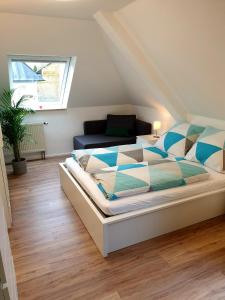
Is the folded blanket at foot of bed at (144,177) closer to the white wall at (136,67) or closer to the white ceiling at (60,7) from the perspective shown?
the white wall at (136,67)

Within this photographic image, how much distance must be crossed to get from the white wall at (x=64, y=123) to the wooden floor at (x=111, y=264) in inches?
86.3

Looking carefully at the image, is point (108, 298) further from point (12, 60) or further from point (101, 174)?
point (12, 60)

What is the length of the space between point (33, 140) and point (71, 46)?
1.85 metres

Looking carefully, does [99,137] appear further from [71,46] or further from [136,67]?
[71,46]

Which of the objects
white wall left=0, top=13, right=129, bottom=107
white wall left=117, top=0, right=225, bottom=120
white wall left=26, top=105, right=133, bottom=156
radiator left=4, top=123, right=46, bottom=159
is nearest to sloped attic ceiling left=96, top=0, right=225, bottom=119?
white wall left=117, top=0, right=225, bottom=120

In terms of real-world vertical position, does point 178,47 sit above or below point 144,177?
above

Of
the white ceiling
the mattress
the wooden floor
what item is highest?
the white ceiling

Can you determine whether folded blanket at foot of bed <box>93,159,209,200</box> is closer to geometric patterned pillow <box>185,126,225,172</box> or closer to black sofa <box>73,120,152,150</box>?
geometric patterned pillow <box>185,126,225,172</box>

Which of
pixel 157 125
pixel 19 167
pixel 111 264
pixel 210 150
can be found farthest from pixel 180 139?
pixel 19 167

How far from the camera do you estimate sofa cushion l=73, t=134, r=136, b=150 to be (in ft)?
13.1

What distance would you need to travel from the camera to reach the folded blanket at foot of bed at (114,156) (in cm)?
263

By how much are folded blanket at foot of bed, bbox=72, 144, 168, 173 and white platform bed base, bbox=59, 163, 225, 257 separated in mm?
283

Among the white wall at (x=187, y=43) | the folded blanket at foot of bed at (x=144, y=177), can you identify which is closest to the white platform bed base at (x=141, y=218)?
the folded blanket at foot of bed at (x=144, y=177)

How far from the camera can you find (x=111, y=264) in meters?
1.89
